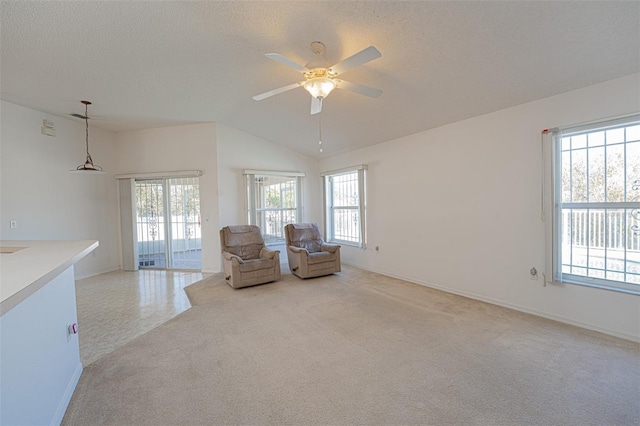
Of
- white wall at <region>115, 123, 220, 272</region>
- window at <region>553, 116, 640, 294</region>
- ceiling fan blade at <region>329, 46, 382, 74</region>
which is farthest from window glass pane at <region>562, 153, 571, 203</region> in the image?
white wall at <region>115, 123, 220, 272</region>

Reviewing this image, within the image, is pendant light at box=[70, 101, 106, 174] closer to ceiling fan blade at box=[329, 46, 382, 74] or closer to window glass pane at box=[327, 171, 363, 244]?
ceiling fan blade at box=[329, 46, 382, 74]

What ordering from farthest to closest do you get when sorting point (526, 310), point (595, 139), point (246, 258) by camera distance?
point (246, 258) → point (526, 310) → point (595, 139)

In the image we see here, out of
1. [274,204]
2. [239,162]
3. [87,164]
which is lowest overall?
[274,204]

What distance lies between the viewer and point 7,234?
4.12 metres

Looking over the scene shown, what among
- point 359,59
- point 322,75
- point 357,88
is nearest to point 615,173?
point 357,88

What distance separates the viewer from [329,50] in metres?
2.73

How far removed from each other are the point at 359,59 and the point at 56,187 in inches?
215

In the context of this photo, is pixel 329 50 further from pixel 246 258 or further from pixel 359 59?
pixel 246 258

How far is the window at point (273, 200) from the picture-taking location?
5742 mm

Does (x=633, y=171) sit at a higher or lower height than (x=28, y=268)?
higher

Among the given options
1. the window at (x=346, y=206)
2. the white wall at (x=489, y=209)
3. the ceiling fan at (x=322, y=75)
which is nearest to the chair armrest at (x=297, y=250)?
the window at (x=346, y=206)

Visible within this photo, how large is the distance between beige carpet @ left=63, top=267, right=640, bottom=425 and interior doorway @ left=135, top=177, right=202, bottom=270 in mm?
2609

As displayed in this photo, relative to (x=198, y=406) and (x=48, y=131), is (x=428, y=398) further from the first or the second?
(x=48, y=131)

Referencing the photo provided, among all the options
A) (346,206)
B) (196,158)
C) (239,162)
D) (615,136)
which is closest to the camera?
(615,136)
